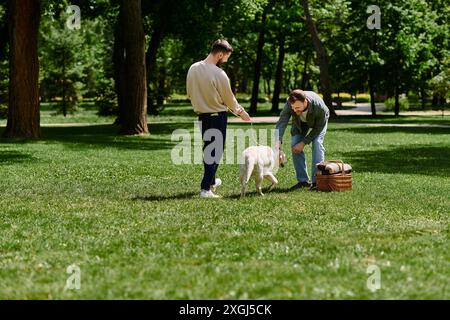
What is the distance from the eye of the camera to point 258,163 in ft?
36.1

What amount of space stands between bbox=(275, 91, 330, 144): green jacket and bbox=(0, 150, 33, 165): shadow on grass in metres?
7.88

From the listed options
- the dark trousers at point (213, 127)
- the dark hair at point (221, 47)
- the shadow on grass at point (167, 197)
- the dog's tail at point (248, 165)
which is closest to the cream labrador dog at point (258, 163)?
the dog's tail at point (248, 165)

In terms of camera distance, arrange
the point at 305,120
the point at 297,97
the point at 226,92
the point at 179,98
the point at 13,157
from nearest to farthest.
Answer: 1. the point at 226,92
2. the point at 297,97
3. the point at 305,120
4. the point at 13,157
5. the point at 179,98

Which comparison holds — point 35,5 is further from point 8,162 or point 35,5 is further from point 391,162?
point 391,162

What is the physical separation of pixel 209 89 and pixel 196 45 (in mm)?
29242

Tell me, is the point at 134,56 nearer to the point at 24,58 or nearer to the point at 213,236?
the point at 24,58

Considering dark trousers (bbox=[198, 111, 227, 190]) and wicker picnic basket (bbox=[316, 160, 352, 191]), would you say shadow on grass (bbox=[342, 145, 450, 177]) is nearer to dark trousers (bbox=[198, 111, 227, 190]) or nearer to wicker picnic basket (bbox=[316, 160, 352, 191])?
wicker picnic basket (bbox=[316, 160, 352, 191])

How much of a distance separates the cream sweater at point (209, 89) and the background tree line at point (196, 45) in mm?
14166

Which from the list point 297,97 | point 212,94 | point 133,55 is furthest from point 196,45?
point 212,94

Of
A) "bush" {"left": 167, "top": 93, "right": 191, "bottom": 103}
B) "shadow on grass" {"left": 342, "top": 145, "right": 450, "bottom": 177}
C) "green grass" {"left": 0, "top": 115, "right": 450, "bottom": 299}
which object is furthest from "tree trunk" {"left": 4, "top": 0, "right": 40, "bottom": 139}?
"bush" {"left": 167, "top": 93, "right": 191, "bottom": 103}

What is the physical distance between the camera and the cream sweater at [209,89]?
1059cm

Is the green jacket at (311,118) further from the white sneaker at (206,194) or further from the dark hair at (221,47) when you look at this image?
the dark hair at (221,47)
